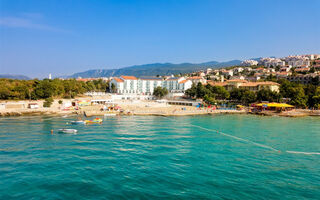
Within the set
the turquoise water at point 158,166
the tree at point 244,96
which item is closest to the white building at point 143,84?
the tree at point 244,96

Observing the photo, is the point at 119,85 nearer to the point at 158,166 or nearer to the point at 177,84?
the point at 177,84

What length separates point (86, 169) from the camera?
14.6 m

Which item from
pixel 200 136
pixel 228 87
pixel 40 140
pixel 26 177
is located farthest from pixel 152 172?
pixel 228 87

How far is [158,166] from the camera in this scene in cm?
1529

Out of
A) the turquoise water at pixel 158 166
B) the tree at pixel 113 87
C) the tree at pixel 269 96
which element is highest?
the tree at pixel 113 87

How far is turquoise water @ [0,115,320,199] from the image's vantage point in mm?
11664

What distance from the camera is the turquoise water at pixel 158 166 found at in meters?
11.7

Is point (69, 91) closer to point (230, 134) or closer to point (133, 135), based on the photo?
point (133, 135)

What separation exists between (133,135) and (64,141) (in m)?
7.69

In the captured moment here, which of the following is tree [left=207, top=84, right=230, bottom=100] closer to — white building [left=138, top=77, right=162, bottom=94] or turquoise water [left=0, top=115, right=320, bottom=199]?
white building [left=138, top=77, right=162, bottom=94]

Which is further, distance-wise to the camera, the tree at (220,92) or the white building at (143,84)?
the white building at (143,84)

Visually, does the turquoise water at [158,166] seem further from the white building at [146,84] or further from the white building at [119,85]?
the white building at [146,84]

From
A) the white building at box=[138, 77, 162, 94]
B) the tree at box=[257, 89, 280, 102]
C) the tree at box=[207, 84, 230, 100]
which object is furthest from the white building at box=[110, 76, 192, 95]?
the tree at box=[257, 89, 280, 102]

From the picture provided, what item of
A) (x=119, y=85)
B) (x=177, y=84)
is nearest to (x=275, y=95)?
(x=177, y=84)
